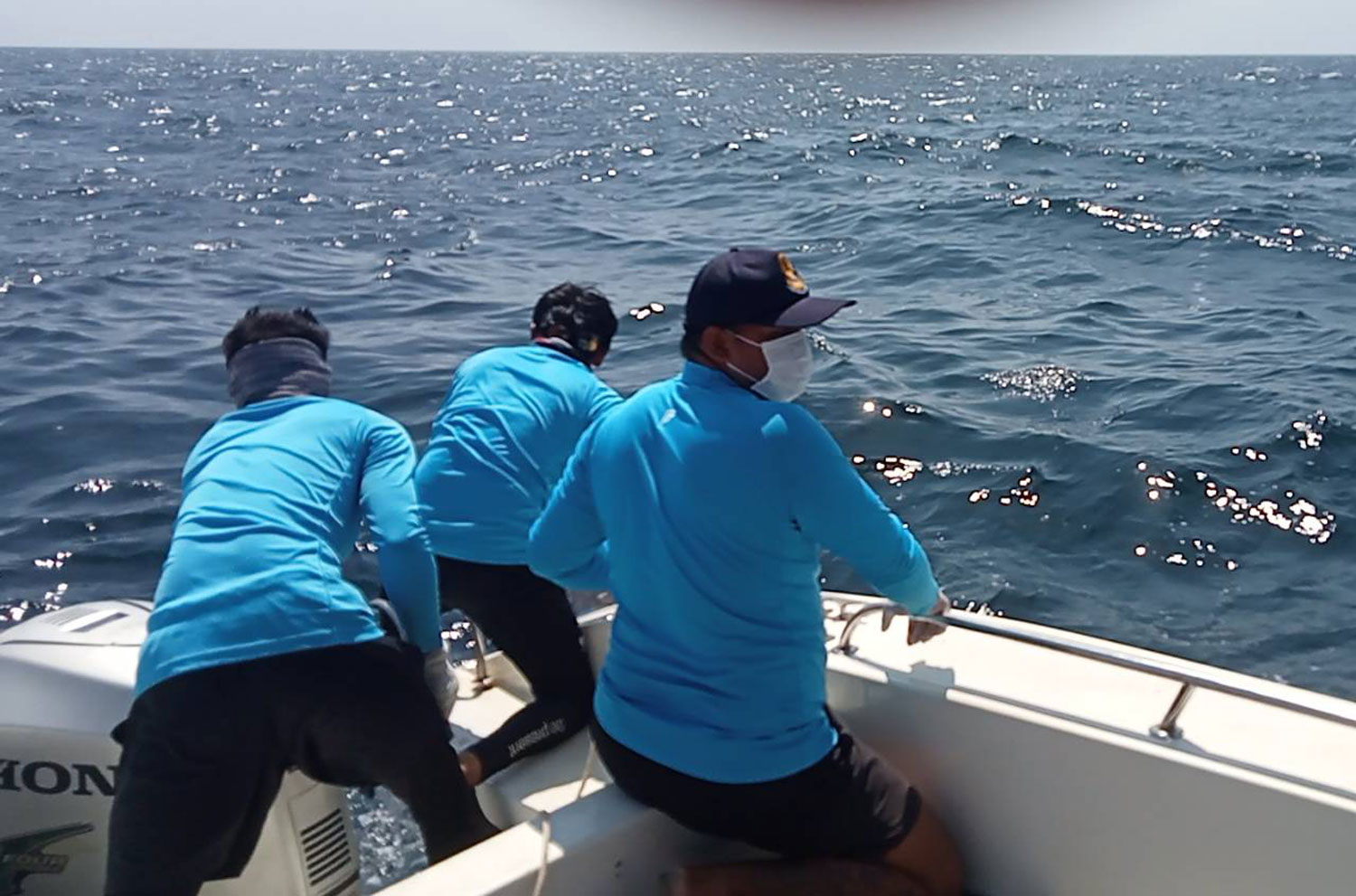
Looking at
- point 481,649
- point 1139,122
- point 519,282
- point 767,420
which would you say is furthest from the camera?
point 1139,122

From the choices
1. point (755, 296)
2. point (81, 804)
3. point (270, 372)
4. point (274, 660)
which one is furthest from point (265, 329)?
point (755, 296)

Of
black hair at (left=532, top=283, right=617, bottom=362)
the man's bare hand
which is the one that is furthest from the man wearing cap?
black hair at (left=532, top=283, right=617, bottom=362)

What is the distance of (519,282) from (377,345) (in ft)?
9.66

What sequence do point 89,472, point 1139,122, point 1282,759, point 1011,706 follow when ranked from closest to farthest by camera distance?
1. point 1282,759
2. point 1011,706
3. point 89,472
4. point 1139,122

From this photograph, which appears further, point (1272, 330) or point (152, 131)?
point (152, 131)

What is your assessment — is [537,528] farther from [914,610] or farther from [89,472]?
[89,472]

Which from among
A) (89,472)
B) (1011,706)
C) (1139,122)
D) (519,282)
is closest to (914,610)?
(1011,706)

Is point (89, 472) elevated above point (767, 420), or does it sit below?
below

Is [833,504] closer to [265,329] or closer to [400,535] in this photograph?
[400,535]

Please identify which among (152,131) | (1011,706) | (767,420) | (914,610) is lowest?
(152,131)

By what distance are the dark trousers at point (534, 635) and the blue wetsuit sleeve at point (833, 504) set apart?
3.87 ft

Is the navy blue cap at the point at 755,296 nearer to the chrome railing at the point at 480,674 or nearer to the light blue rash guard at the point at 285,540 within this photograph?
the light blue rash guard at the point at 285,540

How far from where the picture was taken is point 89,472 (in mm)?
7516

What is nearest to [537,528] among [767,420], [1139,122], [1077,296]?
[767,420]
